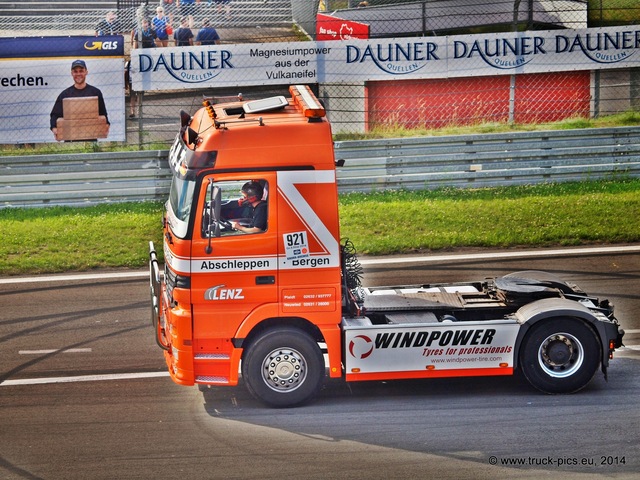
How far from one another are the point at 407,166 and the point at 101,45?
19.3ft

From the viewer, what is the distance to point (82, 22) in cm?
2188

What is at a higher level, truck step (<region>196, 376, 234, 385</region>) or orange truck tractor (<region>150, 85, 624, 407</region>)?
orange truck tractor (<region>150, 85, 624, 407</region>)

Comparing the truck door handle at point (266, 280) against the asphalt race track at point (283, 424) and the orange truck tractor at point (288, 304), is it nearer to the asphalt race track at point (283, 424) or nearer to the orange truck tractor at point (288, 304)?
the orange truck tractor at point (288, 304)

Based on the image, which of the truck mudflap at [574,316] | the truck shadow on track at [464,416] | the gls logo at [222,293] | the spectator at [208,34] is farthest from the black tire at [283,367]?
the spectator at [208,34]

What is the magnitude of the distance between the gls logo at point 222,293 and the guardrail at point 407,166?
8.32 meters

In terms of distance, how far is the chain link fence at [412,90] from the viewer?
18.7 metres

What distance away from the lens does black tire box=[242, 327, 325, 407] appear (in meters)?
8.79

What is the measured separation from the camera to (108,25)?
20.8 meters

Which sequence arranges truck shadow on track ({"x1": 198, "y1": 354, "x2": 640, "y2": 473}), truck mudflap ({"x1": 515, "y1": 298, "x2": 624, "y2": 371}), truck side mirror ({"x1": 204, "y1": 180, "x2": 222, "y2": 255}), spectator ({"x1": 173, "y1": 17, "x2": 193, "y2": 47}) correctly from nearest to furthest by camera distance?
truck shadow on track ({"x1": 198, "y1": 354, "x2": 640, "y2": 473}) → truck side mirror ({"x1": 204, "y1": 180, "x2": 222, "y2": 255}) → truck mudflap ({"x1": 515, "y1": 298, "x2": 624, "y2": 371}) → spectator ({"x1": 173, "y1": 17, "x2": 193, "y2": 47})

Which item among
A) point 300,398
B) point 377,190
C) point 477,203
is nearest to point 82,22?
point 377,190

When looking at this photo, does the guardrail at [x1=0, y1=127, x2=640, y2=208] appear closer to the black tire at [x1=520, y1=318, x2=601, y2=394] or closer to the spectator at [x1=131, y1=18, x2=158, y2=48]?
the spectator at [x1=131, y1=18, x2=158, y2=48]

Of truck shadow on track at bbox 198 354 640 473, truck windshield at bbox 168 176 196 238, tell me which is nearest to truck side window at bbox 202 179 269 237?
truck windshield at bbox 168 176 196 238

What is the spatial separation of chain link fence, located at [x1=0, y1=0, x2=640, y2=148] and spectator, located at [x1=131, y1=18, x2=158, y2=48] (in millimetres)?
291

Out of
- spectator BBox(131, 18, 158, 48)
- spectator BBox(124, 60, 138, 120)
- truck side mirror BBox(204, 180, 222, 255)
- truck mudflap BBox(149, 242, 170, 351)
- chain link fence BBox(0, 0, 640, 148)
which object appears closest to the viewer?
truck side mirror BBox(204, 180, 222, 255)
